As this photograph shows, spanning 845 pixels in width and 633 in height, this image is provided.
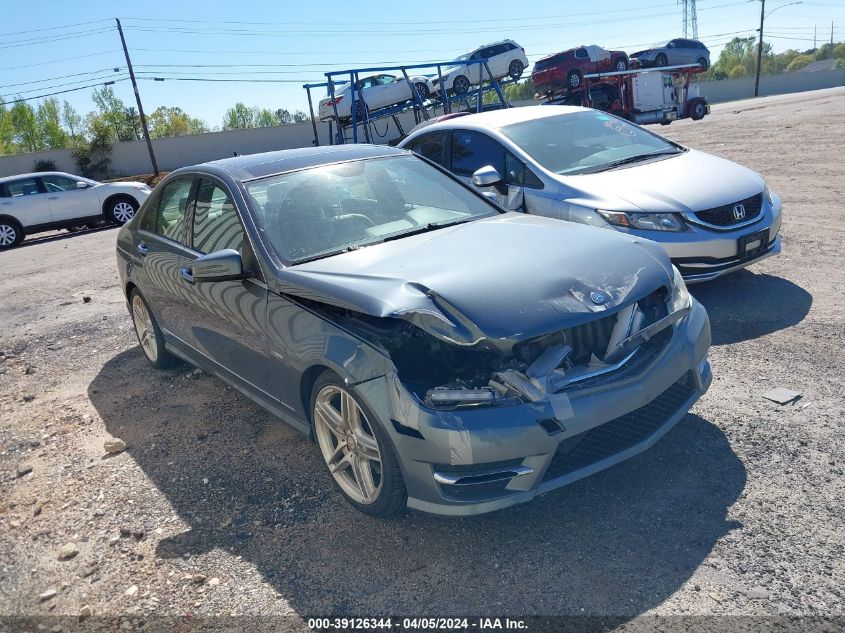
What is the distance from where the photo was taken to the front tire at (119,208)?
57.2 feet

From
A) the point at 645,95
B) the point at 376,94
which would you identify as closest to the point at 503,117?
the point at 376,94

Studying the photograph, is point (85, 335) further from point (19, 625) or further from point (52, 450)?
point (19, 625)

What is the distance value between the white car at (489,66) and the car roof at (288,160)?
19.9 m

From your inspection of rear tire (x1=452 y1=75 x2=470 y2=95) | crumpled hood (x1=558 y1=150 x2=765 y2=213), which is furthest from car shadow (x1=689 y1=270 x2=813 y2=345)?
rear tire (x1=452 y1=75 x2=470 y2=95)

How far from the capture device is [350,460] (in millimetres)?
3340

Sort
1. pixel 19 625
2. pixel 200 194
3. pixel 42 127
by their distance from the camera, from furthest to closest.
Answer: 1. pixel 42 127
2. pixel 200 194
3. pixel 19 625

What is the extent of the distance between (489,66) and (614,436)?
2319cm

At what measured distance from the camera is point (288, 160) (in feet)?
14.8

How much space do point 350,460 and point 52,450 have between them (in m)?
2.42

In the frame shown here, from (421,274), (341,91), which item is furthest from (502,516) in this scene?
(341,91)

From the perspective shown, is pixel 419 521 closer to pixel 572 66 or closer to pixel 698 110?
pixel 572 66

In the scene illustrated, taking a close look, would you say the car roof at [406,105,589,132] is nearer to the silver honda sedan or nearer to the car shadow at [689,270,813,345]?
the silver honda sedan

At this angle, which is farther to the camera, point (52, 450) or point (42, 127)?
point (42, 127)

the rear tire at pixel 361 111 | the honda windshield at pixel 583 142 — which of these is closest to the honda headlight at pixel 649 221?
the honda windshield at pixel 583 142
